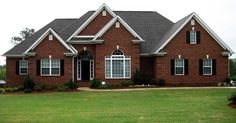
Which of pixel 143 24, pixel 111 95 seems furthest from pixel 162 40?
pixel 111 95

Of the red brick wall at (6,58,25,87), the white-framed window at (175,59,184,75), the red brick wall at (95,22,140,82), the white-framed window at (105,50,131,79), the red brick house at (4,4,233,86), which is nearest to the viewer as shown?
the red brick house at (4,4,233,86)

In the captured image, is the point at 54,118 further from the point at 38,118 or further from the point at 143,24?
the point at 143,24

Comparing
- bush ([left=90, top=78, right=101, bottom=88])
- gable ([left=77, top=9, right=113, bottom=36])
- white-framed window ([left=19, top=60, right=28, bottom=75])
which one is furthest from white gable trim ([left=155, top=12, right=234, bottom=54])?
white-framed window ([left=19, top=60, right=28, bottom=75])

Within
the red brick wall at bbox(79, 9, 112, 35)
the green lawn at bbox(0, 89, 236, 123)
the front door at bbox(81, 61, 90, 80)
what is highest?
the red brick wall at bbox(79, 9, 112, 35)

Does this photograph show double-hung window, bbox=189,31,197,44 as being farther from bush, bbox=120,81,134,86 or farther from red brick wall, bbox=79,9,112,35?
red brick wall, bbox=79,9,112,35

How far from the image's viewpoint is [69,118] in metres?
17.5

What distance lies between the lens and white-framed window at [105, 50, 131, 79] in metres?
38.6

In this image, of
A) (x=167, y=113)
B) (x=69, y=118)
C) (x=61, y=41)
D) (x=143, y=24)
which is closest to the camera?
(x=69, y=118)

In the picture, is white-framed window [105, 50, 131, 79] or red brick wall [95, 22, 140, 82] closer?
red brick wall [95, 22, 140, 82]

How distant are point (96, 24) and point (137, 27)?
5199 mm

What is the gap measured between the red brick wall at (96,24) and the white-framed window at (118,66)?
2902 mm

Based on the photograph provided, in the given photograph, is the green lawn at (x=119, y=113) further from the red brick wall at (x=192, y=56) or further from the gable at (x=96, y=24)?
the gable at (x=96, y=24)

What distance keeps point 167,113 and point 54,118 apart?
4.81 m

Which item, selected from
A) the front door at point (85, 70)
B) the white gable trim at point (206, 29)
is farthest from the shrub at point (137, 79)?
the front door at point (85, 70)
